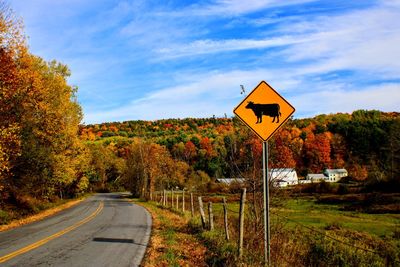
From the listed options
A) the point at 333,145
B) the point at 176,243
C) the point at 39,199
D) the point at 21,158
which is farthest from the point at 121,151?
the point at 176,243

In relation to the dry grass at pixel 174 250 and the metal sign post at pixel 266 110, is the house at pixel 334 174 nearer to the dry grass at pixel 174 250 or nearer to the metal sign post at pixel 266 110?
the dry grass at pixel 174 250

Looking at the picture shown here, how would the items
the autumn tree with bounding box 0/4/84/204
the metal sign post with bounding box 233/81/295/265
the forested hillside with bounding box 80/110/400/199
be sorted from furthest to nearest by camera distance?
the autumn tree with bounding box 0/4/84/204 < the forested hillside with bounding box 80/110/400/199 < the metal sign post with bounding box 233/81/295/265

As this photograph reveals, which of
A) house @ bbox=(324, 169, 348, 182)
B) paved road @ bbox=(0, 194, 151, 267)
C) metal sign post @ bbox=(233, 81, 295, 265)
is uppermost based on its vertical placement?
metal sign post @ bbox=(233, 81, 295, 265)

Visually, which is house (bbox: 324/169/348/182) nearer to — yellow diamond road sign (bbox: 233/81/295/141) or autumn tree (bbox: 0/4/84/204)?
autumn tree (bbox: 0/4/84/204)

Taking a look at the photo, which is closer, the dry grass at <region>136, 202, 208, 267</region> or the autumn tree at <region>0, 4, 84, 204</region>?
the dry grass at <region>136, 202, 208, 267</region>

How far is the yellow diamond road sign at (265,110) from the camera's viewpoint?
768cm

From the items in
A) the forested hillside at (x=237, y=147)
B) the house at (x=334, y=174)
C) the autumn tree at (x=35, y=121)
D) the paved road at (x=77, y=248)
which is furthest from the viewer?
the house at (x=334, y=174)

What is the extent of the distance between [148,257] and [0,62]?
598 inches

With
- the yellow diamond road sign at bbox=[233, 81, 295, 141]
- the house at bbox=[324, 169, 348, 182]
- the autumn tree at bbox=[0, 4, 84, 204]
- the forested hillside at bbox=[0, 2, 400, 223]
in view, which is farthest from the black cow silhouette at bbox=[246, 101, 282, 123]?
the house at bbox=[324, 169, 348, 182]

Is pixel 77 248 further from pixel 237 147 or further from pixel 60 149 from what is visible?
pixel 60 149

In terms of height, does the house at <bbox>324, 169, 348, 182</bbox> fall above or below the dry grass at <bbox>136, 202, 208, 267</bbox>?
above

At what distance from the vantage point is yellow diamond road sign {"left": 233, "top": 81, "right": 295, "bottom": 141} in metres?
7.68

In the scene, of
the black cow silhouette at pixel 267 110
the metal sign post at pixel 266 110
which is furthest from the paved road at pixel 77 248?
the black cow silhouette at pixel 267 110

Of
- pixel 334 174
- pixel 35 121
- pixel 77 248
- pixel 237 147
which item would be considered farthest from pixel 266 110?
pixel 334 174
